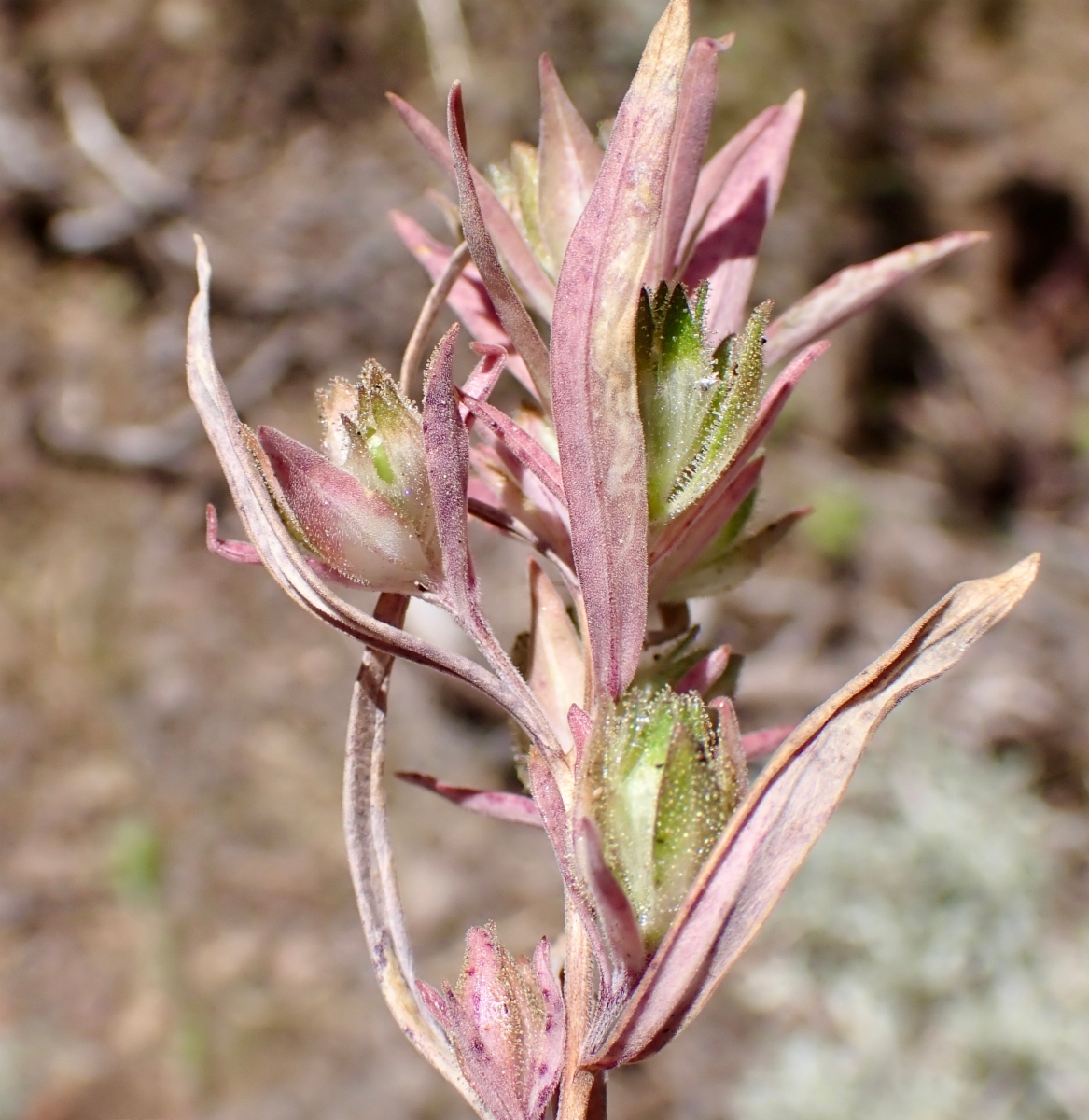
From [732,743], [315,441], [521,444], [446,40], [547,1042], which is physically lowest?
[547,1042]

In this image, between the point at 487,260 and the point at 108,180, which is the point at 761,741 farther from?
the point at 108,180

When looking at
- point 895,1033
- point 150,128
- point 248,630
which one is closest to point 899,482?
point 895,1033

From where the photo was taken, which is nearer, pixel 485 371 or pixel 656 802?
pixel 656 802

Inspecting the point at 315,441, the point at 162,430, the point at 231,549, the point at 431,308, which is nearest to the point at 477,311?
the point at 431,308

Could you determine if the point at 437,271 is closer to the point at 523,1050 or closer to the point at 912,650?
the point at 912,650

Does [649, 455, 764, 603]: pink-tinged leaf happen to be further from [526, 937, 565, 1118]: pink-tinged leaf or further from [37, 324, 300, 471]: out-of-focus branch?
[37, 324, 300, 471]: out-of-focus branch

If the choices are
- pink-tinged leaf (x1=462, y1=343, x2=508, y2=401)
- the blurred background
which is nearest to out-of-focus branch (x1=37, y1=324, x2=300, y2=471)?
the blurred background

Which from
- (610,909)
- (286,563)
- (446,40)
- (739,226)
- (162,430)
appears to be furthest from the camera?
(162,430)

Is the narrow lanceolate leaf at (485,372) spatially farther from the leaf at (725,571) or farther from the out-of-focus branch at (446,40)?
the out-of-focus branch at (446,40)
